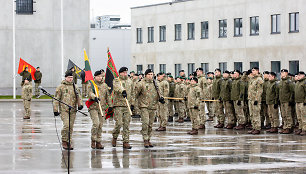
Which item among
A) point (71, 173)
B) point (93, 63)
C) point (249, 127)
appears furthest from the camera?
point (93, 63)

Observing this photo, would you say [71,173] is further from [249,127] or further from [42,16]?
[42,16]

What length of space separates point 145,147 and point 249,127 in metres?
7.53

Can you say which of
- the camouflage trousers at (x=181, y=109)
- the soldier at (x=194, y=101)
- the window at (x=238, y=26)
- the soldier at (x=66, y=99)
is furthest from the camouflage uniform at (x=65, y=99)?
the window at (x=238, y=26)

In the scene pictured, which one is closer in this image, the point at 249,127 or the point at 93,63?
the point at 249,127

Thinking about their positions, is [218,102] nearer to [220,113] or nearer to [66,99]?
[220,113]

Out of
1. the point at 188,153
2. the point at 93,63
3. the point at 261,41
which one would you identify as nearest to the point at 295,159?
the point at 188,153

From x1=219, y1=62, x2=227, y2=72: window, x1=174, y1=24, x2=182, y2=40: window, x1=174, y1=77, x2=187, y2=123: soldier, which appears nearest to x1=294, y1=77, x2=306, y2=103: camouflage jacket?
x1=174, y1=77, x2=187, y2=123: soldier

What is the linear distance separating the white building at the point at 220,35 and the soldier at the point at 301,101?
87.0 ft

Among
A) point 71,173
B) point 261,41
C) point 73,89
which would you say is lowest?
point 71,173

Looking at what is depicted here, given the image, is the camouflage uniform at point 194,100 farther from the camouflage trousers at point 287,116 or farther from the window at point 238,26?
the window at point 238,26

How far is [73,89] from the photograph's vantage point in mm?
17484

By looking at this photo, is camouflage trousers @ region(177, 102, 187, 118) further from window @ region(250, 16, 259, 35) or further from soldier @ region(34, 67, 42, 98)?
window @ region(250, 16, 259, 35)

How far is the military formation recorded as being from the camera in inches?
686

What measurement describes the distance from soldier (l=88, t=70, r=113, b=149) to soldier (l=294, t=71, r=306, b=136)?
7.36m
